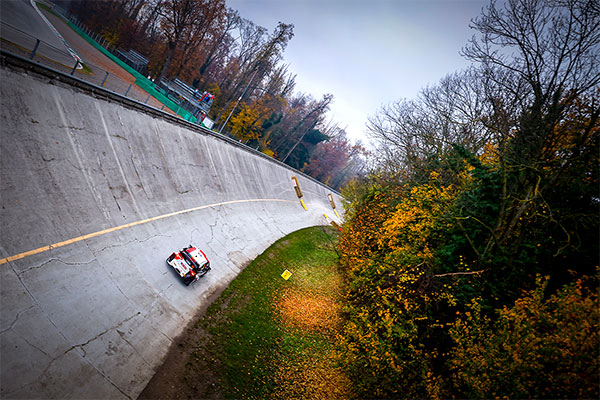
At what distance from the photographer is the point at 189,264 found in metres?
13.2

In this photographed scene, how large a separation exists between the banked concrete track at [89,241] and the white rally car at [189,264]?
45 centimetres

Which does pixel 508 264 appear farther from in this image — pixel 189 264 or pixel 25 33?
pixel 25 33

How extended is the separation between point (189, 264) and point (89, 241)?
166 inches

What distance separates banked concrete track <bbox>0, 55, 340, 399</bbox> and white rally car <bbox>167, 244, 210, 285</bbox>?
0.45 meters

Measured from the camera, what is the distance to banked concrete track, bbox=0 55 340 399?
7.91 meters

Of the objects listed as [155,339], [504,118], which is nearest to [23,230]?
[155,339]

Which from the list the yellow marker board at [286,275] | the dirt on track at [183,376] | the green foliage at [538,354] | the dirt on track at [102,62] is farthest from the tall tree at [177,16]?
the green foliage at [538,354]

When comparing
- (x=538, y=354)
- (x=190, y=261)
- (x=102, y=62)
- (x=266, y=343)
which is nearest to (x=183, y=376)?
(x=266, y=343)

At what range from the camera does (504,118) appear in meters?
12.1

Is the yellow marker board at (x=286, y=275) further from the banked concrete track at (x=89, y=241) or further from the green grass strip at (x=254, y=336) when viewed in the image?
the banked concrete track at (x=89, y=241)

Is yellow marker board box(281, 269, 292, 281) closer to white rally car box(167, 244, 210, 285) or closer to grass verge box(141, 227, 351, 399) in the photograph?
grass verge box(141, 227, 351, 399)

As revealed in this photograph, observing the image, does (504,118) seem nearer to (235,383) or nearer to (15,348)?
(235,383)

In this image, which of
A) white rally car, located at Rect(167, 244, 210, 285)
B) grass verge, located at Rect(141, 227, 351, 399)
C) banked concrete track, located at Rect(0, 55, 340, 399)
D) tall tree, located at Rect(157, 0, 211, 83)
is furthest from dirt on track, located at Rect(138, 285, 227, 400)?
tall tree, located at Rect(157, 0, 211, 83)

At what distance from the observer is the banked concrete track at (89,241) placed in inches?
312
